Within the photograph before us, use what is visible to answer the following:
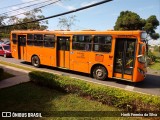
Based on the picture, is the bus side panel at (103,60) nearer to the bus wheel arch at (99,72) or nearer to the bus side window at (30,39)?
the bus wheel arch at (99,72)

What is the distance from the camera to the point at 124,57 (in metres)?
11.9

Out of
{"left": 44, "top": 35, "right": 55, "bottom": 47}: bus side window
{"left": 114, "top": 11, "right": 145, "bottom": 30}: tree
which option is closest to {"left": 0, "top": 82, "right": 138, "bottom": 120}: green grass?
{"left": 44, "top": 35, "right": 55, "bottom": 47}: bus side window

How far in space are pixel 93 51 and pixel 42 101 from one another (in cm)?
604

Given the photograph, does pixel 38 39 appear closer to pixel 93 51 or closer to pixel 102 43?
pixel 93 51

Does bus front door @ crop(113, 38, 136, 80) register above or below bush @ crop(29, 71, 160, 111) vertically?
above

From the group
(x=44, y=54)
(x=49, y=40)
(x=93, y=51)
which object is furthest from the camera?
(x=44, y=54)

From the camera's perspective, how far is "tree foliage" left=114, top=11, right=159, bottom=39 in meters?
40.5

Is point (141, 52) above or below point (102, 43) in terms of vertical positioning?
below

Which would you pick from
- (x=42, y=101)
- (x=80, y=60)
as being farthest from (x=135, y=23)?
(x=42, y=101)

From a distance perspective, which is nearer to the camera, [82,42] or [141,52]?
[141,52]

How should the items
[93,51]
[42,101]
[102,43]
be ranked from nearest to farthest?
[42,101]
[102,43]
[93,51]

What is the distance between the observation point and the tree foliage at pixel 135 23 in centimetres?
4050

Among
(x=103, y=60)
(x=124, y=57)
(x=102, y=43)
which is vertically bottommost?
(x=103, y=60)

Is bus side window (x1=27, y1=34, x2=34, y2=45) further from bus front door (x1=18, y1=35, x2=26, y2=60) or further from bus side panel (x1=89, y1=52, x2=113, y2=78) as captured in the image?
bus side panel (x1=89, y1=52, x2=113, y2=78)
